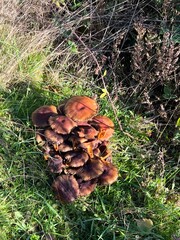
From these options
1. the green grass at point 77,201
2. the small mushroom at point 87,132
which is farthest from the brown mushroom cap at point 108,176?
the small mushroom at point 87,132

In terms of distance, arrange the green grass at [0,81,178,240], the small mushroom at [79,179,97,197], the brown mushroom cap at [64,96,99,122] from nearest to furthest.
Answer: the green grass at [0,81,178,240], the small mushroom at [79,179,97,197], the brown mushroom cap at [64,96,99,122]

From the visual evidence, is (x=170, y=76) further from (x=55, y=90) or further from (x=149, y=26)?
(x=55, y=90)

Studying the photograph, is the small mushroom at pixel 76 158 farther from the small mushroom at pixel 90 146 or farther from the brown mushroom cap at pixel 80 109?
the brown mushroom cap at pixel 80 109

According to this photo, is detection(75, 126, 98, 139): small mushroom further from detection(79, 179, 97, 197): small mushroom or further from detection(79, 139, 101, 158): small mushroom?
detection(79, 179, 97, 197): small mushroom

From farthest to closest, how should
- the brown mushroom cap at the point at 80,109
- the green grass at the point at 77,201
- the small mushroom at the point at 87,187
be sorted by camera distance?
the brown mushroom cap at the point at 80,109
the small mushroom at the point at 87,187
the green grass at the point at 77,201

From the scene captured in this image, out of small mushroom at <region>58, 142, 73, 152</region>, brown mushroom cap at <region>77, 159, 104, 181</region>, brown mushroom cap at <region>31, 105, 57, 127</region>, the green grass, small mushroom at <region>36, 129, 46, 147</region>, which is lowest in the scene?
the green grass

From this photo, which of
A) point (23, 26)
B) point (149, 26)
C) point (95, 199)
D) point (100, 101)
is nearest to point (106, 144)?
point (95, 199)

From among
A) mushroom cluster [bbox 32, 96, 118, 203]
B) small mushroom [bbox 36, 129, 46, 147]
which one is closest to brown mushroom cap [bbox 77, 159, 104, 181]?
mushroom cluster [bbox 32, 96, 118, 203]

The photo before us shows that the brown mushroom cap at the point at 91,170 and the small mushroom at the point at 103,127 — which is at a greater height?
the small mushroom at the point at 103,127
